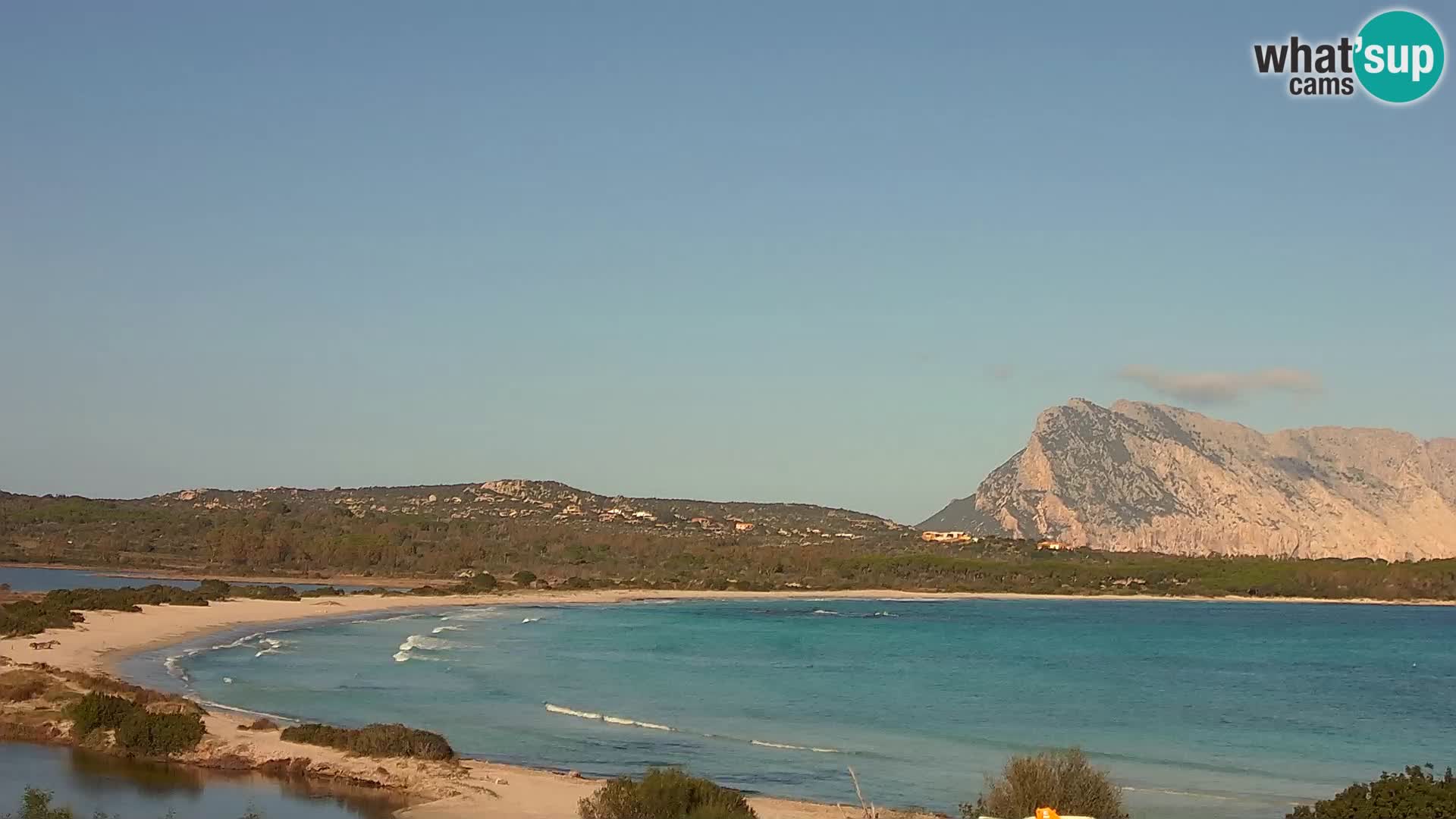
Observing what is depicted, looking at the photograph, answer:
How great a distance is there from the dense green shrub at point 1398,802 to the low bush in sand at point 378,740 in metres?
15.2

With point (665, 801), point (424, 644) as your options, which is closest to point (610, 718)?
point (665, 801)

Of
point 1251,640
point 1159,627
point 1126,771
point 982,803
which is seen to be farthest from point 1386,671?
point 982,803

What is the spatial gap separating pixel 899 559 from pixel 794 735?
352 feet

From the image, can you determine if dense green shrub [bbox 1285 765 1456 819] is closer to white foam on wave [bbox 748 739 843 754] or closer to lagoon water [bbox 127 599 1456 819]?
lagoon water [bbox 127 599 1456 819]

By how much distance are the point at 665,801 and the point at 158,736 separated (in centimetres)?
1106

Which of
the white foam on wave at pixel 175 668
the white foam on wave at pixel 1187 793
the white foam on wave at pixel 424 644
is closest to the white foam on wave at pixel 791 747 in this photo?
the white foam on wave at pixel 1187 793

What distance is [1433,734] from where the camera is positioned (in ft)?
130

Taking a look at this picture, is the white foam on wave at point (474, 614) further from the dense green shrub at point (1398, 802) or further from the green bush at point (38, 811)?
the dense green shrub at point (1398, 802)

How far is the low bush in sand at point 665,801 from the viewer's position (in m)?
19.2

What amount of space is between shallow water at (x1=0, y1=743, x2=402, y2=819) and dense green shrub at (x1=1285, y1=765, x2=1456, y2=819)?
43.6 ft

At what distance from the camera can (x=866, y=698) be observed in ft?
141

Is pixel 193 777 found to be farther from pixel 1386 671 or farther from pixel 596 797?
pixel 1386 671

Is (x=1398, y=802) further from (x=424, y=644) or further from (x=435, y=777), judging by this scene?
(x=424, y=644)

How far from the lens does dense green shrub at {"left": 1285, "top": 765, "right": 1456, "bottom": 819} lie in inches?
616
